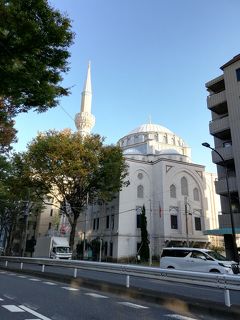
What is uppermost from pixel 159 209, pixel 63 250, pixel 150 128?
pixel 150 128

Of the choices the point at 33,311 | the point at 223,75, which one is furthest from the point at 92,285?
the point at 223,75

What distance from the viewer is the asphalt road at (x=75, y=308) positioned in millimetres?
6102

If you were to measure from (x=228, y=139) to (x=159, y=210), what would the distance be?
1911cm

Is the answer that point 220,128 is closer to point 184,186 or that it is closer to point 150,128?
point 184,186

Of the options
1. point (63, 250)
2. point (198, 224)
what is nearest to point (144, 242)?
point (198, 224)

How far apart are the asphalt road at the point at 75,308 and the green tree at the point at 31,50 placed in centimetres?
523

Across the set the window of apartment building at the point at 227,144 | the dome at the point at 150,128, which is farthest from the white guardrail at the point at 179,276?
the dome at the point at 150,128

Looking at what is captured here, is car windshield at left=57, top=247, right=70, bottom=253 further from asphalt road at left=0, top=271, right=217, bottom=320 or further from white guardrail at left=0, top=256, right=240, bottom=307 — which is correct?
asphalt road at left=0, top=271, right=217, bottom=320

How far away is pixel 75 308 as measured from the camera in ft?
22.5

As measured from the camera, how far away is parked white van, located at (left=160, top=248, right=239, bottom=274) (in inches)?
664

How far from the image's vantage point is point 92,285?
406 inches

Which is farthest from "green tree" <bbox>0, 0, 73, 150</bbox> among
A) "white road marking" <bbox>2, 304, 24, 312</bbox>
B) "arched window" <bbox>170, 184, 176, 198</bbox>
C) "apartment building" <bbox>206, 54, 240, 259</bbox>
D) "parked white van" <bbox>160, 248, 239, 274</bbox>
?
"arched window" <bbox>170, 184, 176, 198</bbox>

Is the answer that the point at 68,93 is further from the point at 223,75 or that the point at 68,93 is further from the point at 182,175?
the point at 182,175

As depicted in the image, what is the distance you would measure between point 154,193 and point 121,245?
32.8 ft
